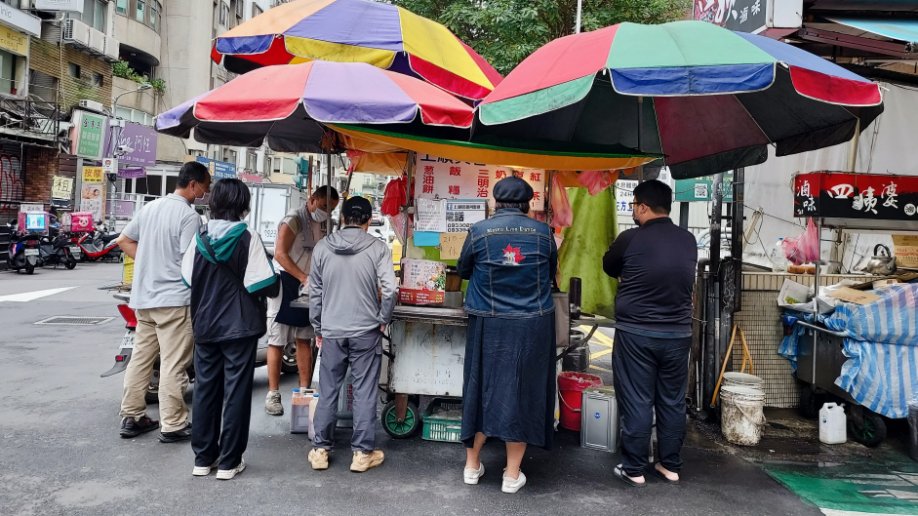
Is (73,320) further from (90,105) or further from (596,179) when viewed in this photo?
(90,105)

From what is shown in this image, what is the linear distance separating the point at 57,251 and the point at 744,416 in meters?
18.3

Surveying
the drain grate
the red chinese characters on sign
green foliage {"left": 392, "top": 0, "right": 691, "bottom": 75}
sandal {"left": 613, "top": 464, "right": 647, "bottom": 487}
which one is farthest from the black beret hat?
green foliage {"left": 392, "top": 0, "right": 691, "bottom": 75}

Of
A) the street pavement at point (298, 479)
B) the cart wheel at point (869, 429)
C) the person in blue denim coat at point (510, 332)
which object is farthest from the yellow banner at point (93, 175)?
the cart wheel at point (869, 429)

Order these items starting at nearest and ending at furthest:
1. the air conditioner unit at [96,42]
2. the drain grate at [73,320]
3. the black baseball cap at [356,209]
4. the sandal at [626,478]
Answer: the sandal at [626,478]
the black baseball cap at [356,209]
the drain grate at [73,320]
the air conditioner unit at [96,42]

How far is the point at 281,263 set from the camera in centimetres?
541

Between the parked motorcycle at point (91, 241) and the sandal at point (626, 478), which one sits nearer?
the sandal at point (626, 478)

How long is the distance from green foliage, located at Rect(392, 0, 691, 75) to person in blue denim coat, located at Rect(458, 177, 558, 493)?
909cm

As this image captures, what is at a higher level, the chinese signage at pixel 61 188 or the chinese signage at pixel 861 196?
the chinese signage at pixel 61 188

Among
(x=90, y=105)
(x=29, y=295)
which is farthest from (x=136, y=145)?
(x=29, y=295)

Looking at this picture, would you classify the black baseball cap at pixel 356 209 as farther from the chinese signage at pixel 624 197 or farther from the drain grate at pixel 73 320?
the chinese signage at pixel 624 197

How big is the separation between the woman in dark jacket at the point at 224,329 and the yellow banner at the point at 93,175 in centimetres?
2108

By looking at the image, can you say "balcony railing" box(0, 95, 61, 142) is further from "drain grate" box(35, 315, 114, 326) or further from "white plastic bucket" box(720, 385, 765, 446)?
"white plastic bucket" box(720, 385, 765, 446)

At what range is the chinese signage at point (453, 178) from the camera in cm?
532

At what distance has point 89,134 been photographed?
71.7 ft
